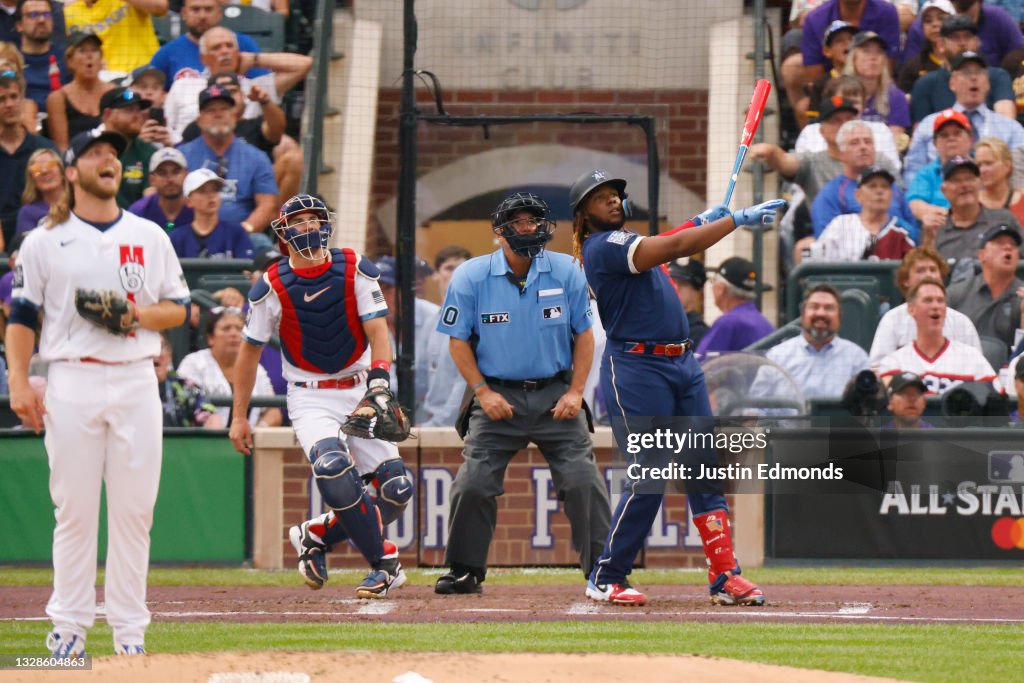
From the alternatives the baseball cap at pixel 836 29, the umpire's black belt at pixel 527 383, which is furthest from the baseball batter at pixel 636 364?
the baseball cap at pixel 836 29

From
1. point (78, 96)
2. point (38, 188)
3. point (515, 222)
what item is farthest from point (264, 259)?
point (78, 96)

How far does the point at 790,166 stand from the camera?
41.9 feet

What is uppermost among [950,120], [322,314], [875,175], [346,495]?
[950,120]

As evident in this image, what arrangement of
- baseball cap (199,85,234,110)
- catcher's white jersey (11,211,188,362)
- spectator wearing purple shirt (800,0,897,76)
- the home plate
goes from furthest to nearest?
spectator wearing purple shirt (800,0,897,76) → baseball cap (199,85,234,110) → catcher's white jersey (11,211,188,362) → the home plate

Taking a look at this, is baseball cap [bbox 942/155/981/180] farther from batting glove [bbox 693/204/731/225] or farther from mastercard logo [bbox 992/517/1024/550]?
batting glove [bbox 693/204/731/225]

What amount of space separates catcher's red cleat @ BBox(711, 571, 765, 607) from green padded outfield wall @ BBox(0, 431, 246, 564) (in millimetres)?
3521

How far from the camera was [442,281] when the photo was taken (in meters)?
10.9

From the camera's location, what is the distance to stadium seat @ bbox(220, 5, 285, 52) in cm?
1416

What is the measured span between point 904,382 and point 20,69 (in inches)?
265

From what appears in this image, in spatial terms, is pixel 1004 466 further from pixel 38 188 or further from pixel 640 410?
pixel 38 188

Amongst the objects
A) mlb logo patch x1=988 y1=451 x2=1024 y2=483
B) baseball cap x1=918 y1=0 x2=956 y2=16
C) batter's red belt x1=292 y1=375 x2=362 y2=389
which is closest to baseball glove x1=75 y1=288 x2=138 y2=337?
batter's red belt x1=292 y1=375 x2=362 y2=389

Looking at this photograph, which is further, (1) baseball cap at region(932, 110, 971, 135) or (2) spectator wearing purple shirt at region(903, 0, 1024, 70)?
(2) spectator wearing purple shirt at region(903, 0, 1024, 70)

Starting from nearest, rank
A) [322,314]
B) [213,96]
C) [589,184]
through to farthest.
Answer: [589,184] → [322,314] → [213,96]

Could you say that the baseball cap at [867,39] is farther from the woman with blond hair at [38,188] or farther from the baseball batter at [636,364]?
the woman with blond hair at [38,188]
